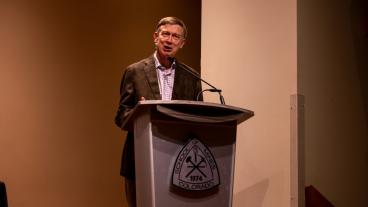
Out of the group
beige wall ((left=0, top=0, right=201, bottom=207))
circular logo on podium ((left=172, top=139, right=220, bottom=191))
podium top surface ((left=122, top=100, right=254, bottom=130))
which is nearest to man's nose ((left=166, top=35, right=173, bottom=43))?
podium top surface ((left=122, top=100, right=254, bottom=130))

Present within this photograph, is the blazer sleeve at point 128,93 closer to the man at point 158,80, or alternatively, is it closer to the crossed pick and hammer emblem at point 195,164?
the man at point 158,80

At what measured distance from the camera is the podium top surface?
1273mm

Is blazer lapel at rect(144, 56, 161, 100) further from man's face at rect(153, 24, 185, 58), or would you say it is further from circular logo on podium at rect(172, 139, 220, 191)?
circular logo on podium at rect(172, 139, 220, 191)

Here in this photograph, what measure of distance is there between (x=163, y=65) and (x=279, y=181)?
0.77 meters

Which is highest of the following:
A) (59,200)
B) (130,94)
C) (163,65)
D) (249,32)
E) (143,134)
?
(249,32)

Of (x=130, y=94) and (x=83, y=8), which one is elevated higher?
(x=83, y=8)

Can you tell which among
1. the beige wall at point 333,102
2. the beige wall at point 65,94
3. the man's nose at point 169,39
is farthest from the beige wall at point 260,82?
the beige wall at point 65,94

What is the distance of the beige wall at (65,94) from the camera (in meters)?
3.07

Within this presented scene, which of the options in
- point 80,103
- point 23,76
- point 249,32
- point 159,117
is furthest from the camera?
point 80,103

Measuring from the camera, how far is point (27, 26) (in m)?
3.14

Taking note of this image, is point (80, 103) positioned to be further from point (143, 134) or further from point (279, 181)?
point (143, 134)

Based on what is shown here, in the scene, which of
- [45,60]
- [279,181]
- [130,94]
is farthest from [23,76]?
[279,181]

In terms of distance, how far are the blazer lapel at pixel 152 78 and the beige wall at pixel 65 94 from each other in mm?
1635

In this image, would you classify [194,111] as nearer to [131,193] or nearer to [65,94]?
[131,193]
